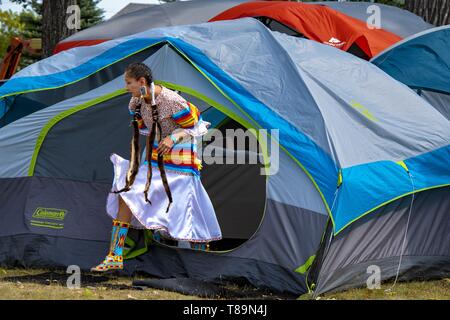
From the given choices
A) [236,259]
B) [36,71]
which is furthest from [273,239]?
[36,71]

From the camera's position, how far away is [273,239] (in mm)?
5910

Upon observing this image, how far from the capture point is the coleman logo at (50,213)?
21.8 feet

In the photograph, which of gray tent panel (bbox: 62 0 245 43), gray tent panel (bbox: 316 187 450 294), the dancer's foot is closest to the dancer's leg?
the dancer's foot

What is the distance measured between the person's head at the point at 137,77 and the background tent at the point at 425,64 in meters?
3.10

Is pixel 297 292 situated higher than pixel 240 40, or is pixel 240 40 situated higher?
pixel 240 40

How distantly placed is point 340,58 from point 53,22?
6.50 meters

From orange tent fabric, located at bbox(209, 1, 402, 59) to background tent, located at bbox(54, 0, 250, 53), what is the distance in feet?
4.15

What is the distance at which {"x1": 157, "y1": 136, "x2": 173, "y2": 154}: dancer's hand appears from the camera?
594 centimetres

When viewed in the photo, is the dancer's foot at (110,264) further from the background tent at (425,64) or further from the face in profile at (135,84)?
the background tent at (425,64)

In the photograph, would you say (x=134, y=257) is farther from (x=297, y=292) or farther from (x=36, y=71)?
(x=36, y=71)

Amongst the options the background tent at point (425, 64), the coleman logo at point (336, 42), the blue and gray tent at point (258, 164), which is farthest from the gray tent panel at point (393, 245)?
the coleman logo at point (336, 42)

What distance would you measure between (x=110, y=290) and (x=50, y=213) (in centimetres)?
121
